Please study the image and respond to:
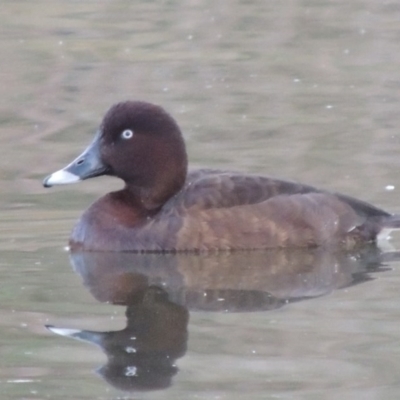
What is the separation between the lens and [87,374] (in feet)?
16.3

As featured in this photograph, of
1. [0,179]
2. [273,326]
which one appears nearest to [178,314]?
[273,326]

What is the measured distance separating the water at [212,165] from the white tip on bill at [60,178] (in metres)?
0.34

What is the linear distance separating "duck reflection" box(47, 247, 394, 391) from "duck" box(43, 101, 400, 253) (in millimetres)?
79

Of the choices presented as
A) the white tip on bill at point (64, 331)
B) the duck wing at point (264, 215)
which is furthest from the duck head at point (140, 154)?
the white tip on bill at point (64, 331)

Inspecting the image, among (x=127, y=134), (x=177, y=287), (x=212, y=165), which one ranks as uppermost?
(x=127, y=134)

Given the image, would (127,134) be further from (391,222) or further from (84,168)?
(391,222)

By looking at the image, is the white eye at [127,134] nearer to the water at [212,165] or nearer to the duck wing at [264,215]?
the duck wing at [264,215]

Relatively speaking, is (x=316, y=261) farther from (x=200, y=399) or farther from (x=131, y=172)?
(x=200, y=399)

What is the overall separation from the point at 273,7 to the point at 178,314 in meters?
Result: 11.5

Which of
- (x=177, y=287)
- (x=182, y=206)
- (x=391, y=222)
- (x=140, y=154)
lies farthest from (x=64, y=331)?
(x=391, y=222)

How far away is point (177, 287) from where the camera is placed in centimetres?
644

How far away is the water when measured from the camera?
5055mm

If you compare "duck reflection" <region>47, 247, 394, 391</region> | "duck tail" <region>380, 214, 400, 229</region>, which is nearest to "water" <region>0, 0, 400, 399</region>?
"duck reflection" <region>47, 247, 394, 391</region>

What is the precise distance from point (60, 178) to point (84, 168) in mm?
158
